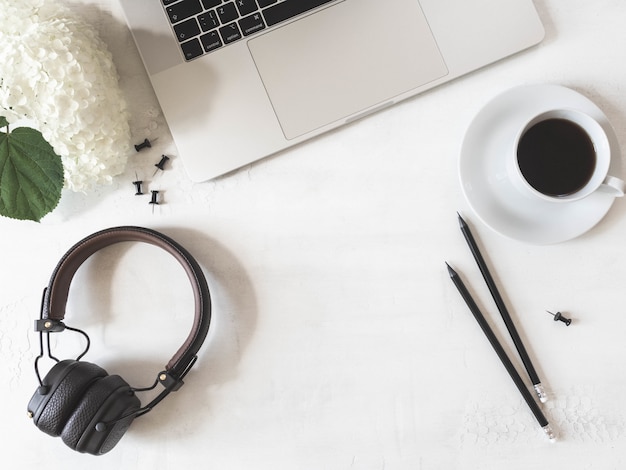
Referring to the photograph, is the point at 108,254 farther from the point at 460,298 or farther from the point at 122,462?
the point at 460,298

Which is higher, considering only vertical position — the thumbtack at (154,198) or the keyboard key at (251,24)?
the keyboard key at (251,24)

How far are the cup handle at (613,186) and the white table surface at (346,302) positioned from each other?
0.08 m

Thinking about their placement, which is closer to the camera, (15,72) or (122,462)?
(15,72)

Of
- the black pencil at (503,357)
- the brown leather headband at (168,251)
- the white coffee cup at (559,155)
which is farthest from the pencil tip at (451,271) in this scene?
the brown leather headband at (168,251)

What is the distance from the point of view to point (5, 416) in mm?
658

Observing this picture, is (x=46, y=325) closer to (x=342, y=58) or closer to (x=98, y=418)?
(x=98, y=418)

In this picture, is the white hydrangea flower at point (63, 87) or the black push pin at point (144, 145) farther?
the black push pin at point (144, 145)

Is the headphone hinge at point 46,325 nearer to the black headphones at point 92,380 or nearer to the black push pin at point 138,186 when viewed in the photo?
the black headphones at point 92,380

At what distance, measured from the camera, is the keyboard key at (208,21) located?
0.61 metres

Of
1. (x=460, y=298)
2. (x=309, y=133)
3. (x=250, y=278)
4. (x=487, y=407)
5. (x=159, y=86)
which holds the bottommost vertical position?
(x=487, y=407)

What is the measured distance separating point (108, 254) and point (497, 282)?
1.45 ft

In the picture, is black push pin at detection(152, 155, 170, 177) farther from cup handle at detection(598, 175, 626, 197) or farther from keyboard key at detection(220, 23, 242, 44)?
cup handle at detection(598, 175, 626, 197)

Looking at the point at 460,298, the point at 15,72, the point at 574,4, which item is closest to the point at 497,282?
the point at 460,298

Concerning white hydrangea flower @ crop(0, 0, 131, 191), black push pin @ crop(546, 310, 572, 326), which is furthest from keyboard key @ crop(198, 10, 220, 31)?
black push pin @ crop(546, 310, 572, 326)
